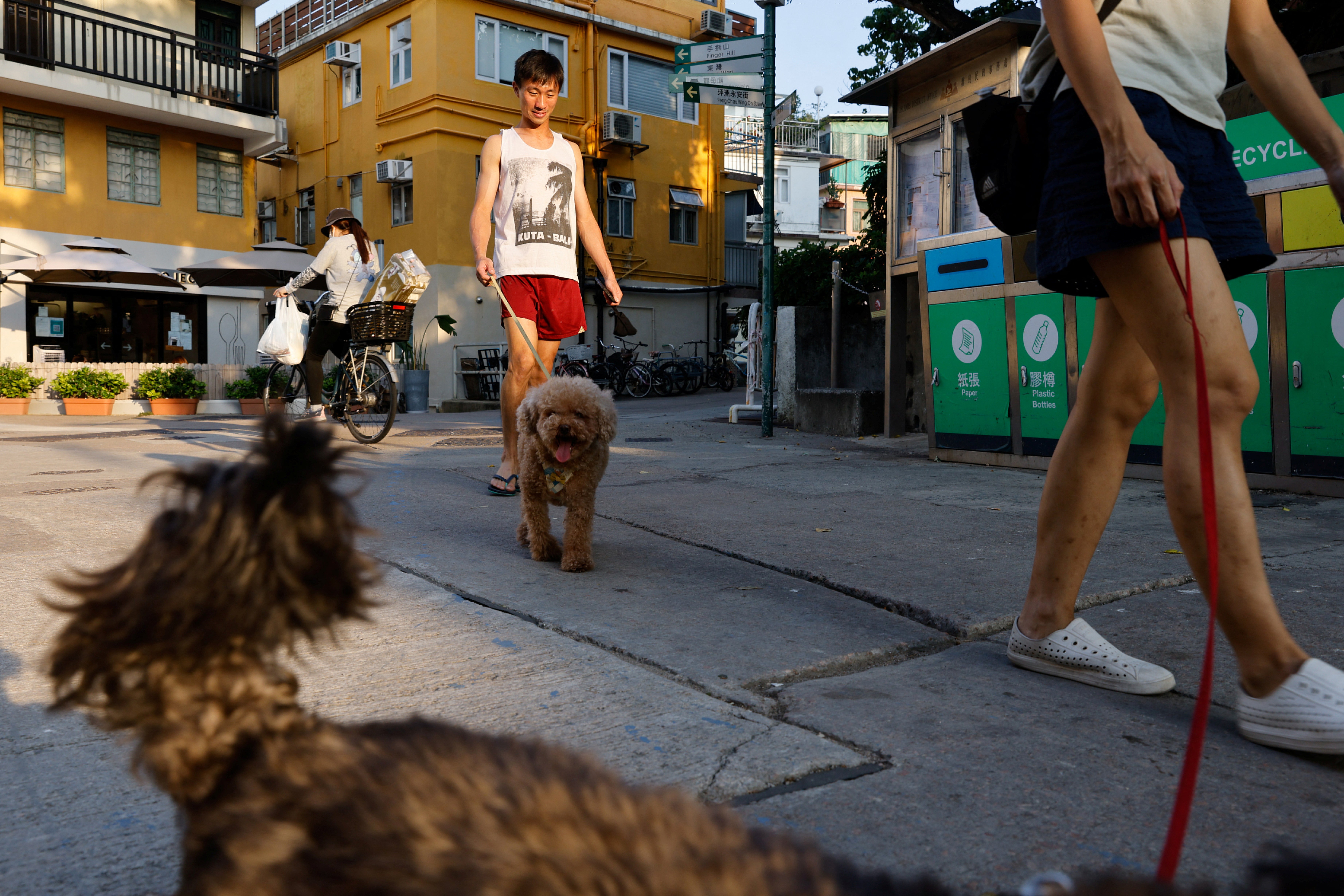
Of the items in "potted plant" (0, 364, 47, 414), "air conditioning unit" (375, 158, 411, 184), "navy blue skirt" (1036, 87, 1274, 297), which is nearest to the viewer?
"navy blue skirt" (1036, 87, 1274, 297)

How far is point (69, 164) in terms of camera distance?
64.3 ft

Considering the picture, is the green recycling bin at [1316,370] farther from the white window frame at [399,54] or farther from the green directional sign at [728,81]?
the white window frame at [399,54]

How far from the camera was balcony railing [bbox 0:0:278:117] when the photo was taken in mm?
18969

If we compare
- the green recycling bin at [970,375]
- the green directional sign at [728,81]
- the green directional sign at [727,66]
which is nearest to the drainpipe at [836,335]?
the green directional sign at [728,81]

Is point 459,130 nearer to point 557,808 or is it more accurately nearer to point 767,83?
point 767,83

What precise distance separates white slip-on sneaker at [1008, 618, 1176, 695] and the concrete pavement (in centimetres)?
3

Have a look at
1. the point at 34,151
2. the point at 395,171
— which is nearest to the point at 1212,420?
the point at 34,151

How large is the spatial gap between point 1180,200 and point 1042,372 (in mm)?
4955

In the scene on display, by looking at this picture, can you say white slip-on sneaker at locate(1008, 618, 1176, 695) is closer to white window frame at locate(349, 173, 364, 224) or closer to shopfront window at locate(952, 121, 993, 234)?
shopfront window at locate(952, 121, 993, 234)

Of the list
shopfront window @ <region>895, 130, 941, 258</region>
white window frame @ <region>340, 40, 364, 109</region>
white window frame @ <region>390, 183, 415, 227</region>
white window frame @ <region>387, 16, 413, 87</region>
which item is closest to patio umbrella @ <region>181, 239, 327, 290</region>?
white window frame @ <region>390, 183, 415, 227</region>

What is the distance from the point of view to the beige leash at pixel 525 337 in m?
5.22

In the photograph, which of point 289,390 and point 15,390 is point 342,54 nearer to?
point 15,390

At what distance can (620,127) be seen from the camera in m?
25.0

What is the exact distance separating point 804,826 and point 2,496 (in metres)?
5.04
